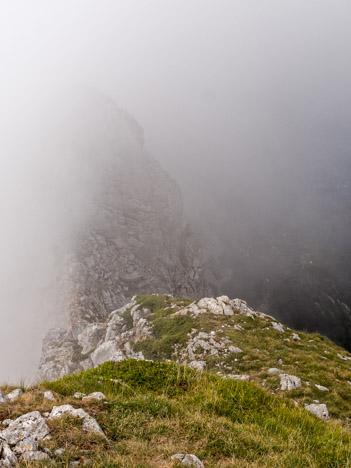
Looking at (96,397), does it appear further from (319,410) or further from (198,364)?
(198,364)

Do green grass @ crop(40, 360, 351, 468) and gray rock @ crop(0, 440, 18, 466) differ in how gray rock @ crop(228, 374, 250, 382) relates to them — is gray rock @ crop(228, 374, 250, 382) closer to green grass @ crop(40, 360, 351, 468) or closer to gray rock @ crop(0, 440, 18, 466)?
green grass @ crop(40, 360, 351, 468)

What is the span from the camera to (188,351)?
2147 centimetres

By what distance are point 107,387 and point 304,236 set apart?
155748mm

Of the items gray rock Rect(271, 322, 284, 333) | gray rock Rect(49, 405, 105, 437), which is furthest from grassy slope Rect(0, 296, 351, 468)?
gray rock Rect(271, 322, 284, 333)

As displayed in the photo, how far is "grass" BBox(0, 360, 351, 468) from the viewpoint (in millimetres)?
5129

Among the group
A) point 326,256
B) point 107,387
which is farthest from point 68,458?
point 326,256

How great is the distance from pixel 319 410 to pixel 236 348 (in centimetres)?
818

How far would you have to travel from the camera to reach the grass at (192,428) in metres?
5.13

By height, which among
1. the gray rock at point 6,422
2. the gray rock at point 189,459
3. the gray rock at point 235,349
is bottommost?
the gray rock at point 235,349

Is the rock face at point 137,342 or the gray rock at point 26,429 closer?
the gray rock at point 26,429

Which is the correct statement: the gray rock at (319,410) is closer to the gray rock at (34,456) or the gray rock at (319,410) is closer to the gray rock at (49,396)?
the gray rock at (49,396)

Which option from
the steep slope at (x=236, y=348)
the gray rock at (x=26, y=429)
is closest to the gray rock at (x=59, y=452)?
the gray rock at (x=26, y=429)

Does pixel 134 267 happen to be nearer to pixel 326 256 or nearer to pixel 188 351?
pixel 188 351

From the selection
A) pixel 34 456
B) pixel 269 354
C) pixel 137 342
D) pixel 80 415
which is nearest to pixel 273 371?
pixel 269 354
